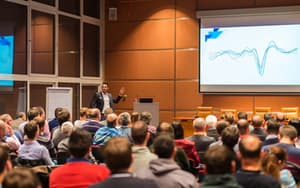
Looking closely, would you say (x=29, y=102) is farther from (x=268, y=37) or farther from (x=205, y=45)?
(x=268, y=37)

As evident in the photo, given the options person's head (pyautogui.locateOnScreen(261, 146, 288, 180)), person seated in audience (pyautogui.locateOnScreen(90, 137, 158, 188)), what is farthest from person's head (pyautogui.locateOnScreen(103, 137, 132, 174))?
person's head (pyautogui.locateOnScreen(261, 146, 288, 180))

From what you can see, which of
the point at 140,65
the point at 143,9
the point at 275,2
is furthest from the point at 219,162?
the point at 143,9

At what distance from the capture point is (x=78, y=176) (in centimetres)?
280

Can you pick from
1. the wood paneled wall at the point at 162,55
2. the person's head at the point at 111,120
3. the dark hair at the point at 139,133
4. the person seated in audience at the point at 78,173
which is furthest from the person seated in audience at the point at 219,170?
the wood paneled wall at the point at 162,55

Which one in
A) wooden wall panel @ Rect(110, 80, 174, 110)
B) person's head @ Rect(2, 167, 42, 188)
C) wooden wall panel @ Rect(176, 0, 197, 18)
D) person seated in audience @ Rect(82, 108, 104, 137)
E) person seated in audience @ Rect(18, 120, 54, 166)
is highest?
wooden wall panel @ Rect(176, 0, 197, 18)

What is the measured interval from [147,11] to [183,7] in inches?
38.1

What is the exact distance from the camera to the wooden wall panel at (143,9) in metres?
11.3

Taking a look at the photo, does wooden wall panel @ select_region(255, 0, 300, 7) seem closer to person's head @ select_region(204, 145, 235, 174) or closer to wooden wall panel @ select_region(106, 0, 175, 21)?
wooden wall panel @ select_region(106, 0, 175, 21)

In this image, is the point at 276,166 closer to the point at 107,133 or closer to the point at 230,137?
the point at 230,137

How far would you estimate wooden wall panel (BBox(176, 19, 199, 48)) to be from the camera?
432 inches

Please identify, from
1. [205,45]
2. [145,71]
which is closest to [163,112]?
[145,71]

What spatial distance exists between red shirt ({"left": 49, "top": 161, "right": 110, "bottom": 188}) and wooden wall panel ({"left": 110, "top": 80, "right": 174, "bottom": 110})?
8.41 metres

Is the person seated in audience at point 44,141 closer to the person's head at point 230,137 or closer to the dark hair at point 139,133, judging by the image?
the dark hair at point 139,133

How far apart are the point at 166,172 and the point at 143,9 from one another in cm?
919
